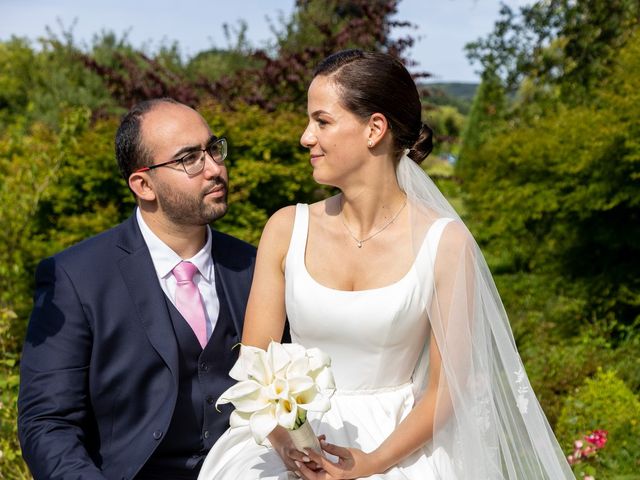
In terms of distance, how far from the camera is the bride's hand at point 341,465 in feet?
7.96

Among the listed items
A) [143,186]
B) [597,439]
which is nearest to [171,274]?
[143,186]

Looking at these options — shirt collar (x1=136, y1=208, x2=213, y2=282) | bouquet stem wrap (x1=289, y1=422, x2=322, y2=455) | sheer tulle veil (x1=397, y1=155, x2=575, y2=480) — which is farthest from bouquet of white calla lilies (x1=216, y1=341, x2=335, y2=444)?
shirt collar (x1=136, y1=208, x2=213, y2=282)

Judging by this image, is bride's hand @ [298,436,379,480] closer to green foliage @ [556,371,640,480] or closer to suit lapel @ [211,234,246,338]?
suit lapel @ [211,234,246,338]

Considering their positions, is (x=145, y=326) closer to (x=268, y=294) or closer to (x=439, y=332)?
(x=268, y=294)

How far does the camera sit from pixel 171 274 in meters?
3.10

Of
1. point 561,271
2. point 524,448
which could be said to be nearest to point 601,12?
point 561,271

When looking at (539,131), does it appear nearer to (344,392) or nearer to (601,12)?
(601,12)

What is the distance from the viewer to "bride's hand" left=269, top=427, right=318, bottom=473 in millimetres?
2453

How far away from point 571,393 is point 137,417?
12.0 ft

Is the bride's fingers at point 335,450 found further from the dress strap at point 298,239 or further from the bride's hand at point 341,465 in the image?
the dress strap at point 298,239

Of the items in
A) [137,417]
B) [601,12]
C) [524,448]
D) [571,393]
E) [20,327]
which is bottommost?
[20,327]

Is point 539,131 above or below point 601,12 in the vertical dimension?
below

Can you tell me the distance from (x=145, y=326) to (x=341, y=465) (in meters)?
0.93

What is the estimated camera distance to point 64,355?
280 centimetres
